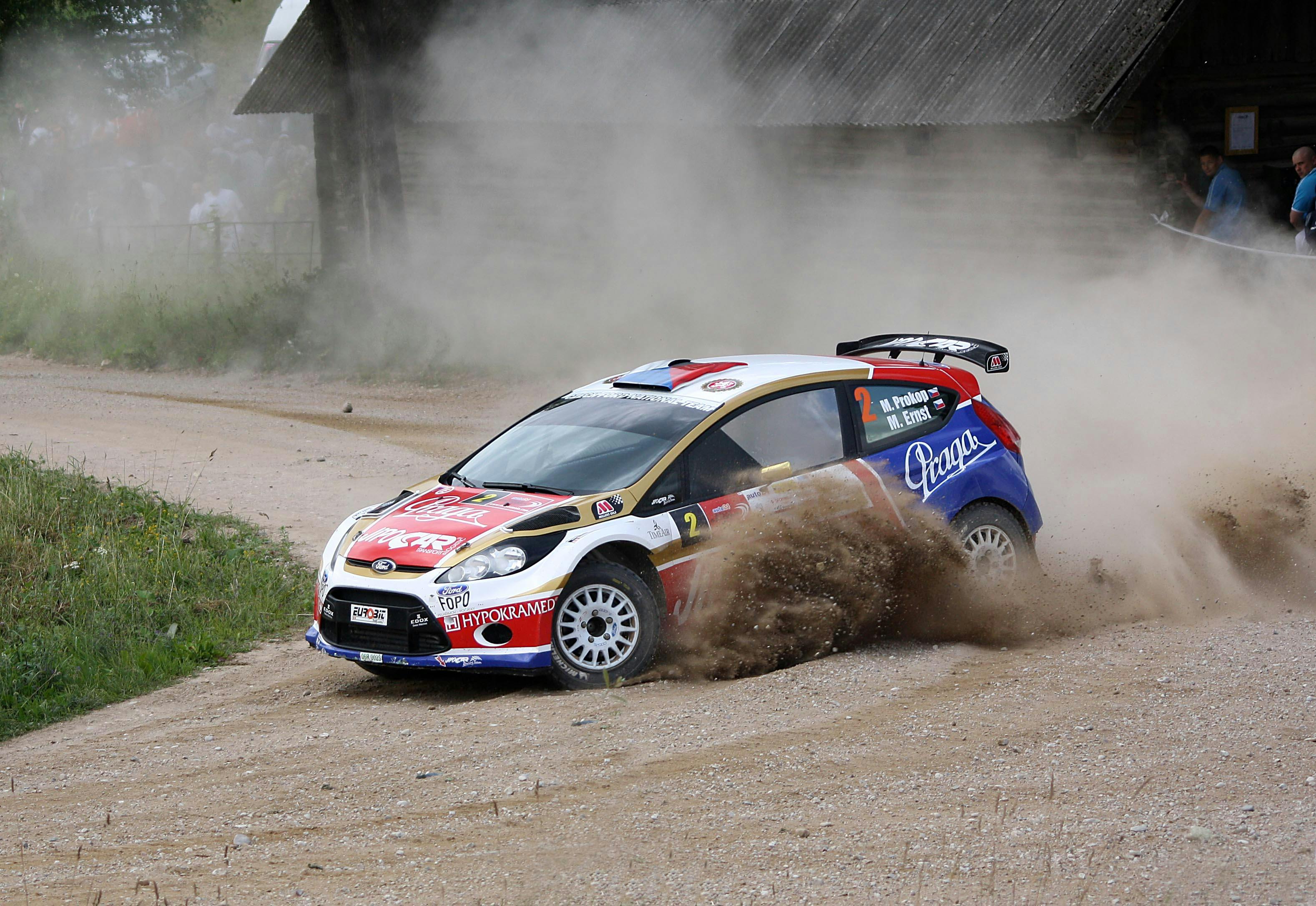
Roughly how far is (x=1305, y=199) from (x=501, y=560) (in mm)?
9391

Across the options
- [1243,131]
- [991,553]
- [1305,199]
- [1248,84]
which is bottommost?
[991,553]

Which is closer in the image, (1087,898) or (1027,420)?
(1087,898)

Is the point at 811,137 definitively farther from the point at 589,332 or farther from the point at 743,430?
the point at 743,430

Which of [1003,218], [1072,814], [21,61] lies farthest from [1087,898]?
[21,61]

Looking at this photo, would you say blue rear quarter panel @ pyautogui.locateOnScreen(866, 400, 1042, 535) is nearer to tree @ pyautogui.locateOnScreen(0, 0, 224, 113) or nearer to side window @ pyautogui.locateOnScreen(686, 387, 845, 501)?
side window @ pyautogui.locateOnScreen(686, 387, 845, 501)

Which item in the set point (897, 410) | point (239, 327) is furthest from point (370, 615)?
point (239, 327)

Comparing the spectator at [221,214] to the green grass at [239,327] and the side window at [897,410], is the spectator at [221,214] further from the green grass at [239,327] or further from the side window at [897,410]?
the side window at [897,410]

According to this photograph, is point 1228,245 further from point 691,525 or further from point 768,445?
point 691,525

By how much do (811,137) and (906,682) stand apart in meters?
13.1

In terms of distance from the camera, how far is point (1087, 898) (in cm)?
423

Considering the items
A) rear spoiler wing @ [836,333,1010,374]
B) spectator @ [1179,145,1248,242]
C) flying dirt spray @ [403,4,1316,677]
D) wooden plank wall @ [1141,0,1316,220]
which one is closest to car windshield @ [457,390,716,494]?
flying dirt spray @ [403,4,1316,677]

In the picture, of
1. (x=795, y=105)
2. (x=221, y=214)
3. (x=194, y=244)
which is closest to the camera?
(x=795, y=105)

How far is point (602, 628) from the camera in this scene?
22.2ft

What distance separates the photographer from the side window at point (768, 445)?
7.14m
